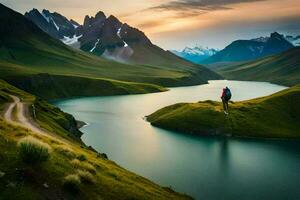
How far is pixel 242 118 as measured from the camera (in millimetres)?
153125

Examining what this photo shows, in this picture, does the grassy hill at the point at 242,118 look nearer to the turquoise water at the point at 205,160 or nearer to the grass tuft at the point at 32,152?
the turquoise water at the point at 205,160

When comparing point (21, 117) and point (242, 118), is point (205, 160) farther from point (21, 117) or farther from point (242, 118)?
point (242, 118)

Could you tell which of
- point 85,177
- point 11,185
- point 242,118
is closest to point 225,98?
point 242,118

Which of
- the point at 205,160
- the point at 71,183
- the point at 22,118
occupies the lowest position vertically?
the point at 205,160

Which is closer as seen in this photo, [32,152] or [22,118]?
[32,152]

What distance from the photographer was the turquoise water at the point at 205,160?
247 feet

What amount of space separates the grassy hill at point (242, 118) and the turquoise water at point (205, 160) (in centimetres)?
784

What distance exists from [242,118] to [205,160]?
2218 inches

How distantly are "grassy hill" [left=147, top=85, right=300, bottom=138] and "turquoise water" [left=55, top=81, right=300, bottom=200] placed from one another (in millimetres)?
7838

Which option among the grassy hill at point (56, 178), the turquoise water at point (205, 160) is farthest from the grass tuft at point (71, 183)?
the turquoise water at point (205, 160)

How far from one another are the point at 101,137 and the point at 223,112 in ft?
176

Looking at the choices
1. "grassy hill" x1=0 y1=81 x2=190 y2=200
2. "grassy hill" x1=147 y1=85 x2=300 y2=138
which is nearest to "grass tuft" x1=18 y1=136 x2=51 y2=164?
"grassy hill" x1=0 y1=81 x2=190 y2=200

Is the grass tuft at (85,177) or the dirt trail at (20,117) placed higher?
the dirt trail at (20,117)

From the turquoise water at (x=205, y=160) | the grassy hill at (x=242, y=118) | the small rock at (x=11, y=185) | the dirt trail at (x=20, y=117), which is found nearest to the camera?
the small rock at (x=11, y=185)
